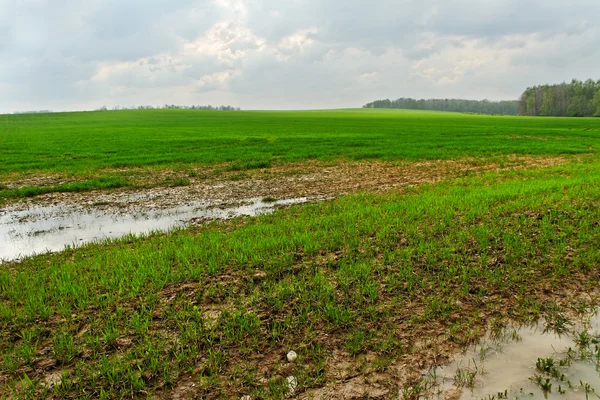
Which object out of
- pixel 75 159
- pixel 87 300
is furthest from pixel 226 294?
pixel 75 159

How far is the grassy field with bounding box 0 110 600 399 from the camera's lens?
4.22 m

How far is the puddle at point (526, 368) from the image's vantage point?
149 inches

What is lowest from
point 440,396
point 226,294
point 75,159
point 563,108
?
point 440,396

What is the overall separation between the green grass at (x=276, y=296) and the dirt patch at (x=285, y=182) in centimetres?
448

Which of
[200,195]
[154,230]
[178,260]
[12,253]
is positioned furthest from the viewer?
[200,195]

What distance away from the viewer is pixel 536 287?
5.93m

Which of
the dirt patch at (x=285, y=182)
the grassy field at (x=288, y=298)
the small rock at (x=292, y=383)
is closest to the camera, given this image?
the small rock at (x=292, y=383)

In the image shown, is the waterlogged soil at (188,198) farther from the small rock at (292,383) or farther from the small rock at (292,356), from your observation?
the small rock at (292,383)

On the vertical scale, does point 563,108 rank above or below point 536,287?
above

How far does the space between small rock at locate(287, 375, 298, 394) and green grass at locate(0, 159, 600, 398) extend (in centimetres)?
6

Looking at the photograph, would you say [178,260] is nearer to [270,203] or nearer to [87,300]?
[87,300]

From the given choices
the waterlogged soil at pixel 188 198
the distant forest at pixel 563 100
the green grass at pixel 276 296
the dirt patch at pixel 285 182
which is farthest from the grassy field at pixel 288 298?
the distant forest at pixel 563 100

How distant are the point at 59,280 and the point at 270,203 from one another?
23.8ft

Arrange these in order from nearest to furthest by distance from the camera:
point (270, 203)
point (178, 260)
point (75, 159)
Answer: point (178, 260)
point (270, 203)
point (75, 159)
